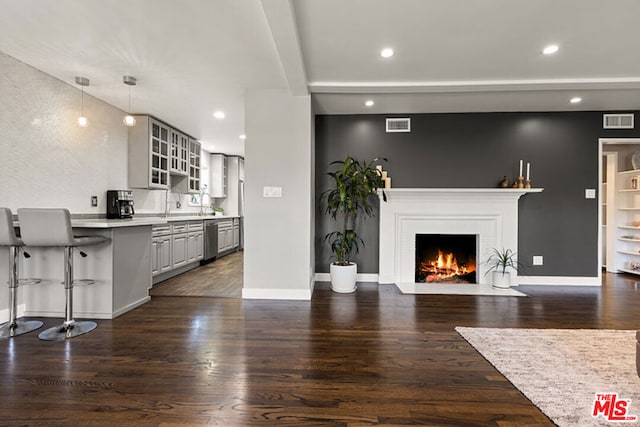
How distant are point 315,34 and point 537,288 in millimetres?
4262

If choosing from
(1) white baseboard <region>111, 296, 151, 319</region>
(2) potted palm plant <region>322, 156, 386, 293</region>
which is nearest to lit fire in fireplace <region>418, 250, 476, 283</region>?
(2) potted palm plant <region>322, 156, 386, 293</region>

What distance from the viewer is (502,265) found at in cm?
447

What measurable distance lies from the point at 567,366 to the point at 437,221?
2626mm

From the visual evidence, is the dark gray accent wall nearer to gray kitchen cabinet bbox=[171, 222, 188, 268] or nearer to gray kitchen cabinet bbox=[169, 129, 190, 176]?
gray kitchen cabinet bbox=[171, 222, 188, 268]

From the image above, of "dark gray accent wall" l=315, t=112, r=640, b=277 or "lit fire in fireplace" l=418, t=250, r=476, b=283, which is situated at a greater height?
"dark gray accent wall" l=315, t=112, r=640, b=277

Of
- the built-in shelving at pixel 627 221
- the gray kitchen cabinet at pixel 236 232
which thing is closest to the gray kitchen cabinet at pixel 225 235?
the gray kitchen cabinet at pixel 236 232

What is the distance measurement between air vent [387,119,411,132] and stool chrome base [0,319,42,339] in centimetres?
454

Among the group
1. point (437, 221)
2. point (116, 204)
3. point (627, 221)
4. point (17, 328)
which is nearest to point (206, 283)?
point (116, 204)

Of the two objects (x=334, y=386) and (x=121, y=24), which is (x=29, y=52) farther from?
(x=334, y=386)

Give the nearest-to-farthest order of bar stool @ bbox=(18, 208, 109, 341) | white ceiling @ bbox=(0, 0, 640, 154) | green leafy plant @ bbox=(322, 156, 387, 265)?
white ceiling @ bbox=(0, 0, 640, 154), bar stool @ bbox=(18, 208, 109, 341), green leafy plant @ bbox=(322, 156, 387, 265)

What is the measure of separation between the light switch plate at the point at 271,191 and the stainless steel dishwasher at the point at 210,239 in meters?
2.75

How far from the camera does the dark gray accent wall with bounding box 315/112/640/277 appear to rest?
4.53 m

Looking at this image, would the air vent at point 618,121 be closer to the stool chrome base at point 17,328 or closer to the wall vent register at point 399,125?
the wall vent register at point 399,125

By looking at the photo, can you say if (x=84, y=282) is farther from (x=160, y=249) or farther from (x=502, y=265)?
(x=502, y=265)
